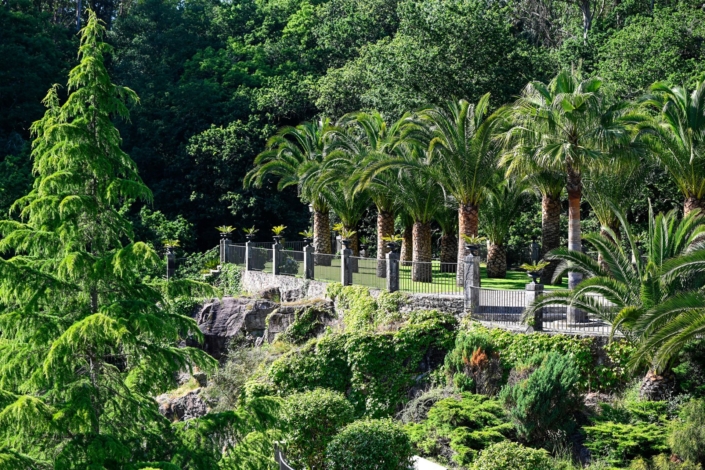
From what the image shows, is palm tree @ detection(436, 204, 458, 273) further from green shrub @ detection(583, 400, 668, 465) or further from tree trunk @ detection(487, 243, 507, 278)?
green shrub @ detection(583, 400, 668, 465)

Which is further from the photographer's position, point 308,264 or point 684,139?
point 308,264

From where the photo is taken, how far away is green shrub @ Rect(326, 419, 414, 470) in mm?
17625

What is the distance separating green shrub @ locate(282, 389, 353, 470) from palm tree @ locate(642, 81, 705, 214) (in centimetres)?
1082

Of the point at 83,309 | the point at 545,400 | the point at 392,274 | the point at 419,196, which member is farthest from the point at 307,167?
the point at 83,309

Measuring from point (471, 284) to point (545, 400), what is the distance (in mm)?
4552

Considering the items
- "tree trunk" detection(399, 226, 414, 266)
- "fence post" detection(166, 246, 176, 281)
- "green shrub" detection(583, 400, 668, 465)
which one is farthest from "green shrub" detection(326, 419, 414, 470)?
"fence post" detection(166, 246, 176, 281)

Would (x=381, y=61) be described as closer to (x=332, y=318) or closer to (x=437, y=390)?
(x=332, y=318)

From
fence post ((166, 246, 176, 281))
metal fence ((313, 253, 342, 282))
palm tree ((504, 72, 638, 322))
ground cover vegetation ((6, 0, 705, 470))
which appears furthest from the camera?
fence post ((166, 246, 176, 281))

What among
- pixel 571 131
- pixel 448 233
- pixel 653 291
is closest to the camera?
pixel 653 291

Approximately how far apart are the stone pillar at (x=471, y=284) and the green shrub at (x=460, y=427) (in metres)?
3.13

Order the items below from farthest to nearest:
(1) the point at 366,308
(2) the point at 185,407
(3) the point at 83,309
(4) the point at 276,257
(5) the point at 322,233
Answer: (5) the point at 322,233, (4) the point at 276,257, (2) the point at 185,407, (1) the point at 366,308, (3) the point at 83,309

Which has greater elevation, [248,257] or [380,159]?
[380,159]

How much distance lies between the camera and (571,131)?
72.7ft

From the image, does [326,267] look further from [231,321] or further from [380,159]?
[380,159]
